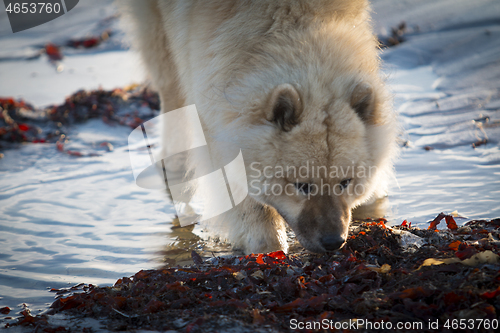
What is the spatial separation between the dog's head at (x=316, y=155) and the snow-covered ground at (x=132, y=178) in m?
0.82

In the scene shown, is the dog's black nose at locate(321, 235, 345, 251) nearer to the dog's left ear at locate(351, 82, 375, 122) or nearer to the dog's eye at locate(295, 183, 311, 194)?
the dog's eye at locate(295, 183, 311, 194)

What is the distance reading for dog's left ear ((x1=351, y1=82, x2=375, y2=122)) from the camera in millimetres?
2572

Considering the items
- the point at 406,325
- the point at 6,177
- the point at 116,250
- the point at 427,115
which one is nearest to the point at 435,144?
the point at 427,115

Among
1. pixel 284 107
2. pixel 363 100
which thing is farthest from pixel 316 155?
pixel 363 100

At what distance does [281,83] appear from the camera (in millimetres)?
2574

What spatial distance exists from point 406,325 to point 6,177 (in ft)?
15.0

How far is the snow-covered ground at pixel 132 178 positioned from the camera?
310cm

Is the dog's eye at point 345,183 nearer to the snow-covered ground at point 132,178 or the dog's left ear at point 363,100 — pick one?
the dog's left ear at point 363,100

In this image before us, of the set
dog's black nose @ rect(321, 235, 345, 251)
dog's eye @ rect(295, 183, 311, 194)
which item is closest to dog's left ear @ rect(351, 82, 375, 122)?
dog's eye @ rect(295, 183, 311, 194)

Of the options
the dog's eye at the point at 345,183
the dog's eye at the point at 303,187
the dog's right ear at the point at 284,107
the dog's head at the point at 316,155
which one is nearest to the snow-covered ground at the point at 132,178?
the dog's head at the point at 316,155

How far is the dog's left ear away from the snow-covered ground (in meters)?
0.64

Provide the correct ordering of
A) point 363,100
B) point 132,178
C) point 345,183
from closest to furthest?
point 363,100
point 345,183
point 132,178

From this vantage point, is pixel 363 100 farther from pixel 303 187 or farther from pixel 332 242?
pixel 332 242

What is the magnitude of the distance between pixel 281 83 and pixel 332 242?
108 centimetres
